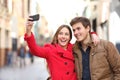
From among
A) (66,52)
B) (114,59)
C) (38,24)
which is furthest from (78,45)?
(38,24)

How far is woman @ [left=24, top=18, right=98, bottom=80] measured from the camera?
9.50 ft

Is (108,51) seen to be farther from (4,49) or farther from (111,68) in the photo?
(4,49)

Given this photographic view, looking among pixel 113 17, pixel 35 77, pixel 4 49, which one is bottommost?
pixel 35 77

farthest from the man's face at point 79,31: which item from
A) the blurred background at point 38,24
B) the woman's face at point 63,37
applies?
the blurred background at point 38,24

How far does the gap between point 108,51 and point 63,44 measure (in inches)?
16.2

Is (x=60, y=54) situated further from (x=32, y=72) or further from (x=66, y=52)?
(x=32, y=72)

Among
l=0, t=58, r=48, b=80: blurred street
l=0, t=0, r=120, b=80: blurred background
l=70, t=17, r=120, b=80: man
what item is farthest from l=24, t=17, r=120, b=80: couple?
l=0, t=58, r=48, b=80: blurred street

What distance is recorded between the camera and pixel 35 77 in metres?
6.53

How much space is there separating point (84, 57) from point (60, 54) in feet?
0.88

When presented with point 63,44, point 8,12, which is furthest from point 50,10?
point 63,44

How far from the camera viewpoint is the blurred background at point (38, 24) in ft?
20.8

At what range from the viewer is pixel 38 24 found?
653cm

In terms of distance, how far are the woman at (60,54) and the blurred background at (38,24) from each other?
10.3 ft

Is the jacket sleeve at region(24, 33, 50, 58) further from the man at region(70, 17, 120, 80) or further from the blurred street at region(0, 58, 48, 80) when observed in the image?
the blurred street at region(0, 58, 48, 80)
